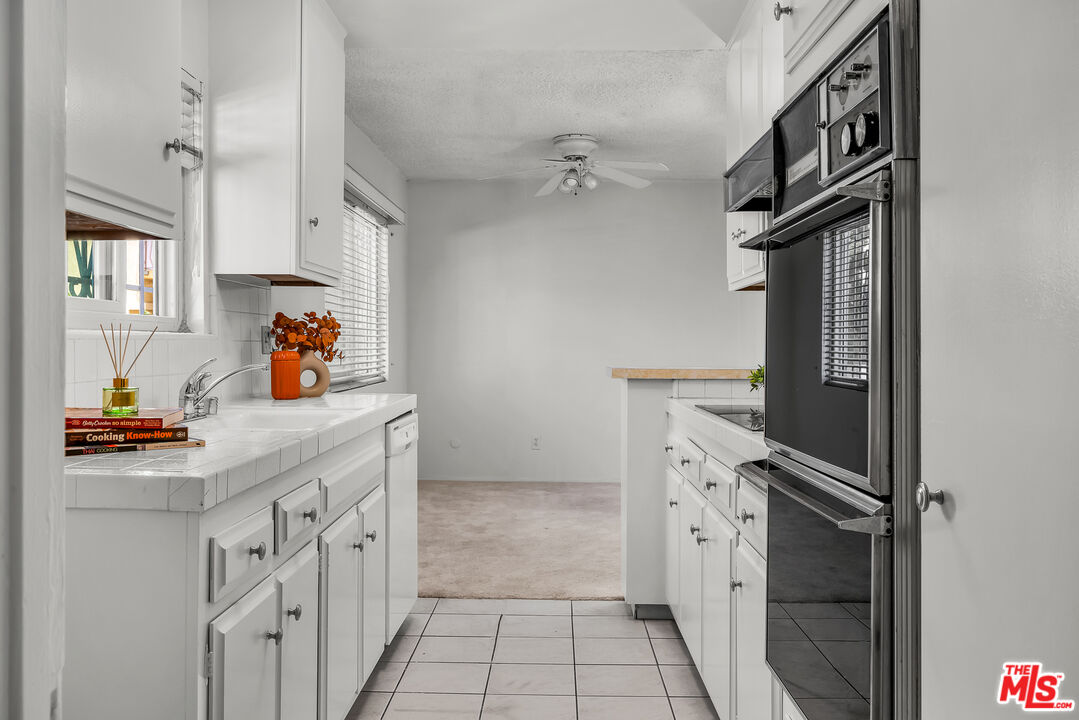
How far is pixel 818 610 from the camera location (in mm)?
1143

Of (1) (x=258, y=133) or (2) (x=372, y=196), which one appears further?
(2) (x=372, y=196)

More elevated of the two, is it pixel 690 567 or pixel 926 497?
pixel 926 497

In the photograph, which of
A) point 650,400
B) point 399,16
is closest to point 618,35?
point 399,16

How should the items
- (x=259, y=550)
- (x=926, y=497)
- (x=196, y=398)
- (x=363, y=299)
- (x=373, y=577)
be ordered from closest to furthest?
(x=926, y=497), (x=259, y=550), (x=196, y=398), (x=373, y=577), (x=363, y=299)

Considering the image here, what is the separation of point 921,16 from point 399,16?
8.14ft

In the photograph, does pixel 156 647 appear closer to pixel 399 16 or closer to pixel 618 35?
pixel 399 16

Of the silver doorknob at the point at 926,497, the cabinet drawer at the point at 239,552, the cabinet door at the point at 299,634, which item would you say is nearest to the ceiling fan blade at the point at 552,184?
the cabinet door at the point at 299,634

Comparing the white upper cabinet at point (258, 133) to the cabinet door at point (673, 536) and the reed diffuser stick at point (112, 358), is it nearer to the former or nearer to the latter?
the reed diffuser stick at point (112, 358)

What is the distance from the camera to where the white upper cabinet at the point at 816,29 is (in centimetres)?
103

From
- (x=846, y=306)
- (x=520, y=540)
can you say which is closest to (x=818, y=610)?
(x=846, y=306)

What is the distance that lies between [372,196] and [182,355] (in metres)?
2.62

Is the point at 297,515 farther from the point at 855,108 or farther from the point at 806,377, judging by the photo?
the point at 855,108

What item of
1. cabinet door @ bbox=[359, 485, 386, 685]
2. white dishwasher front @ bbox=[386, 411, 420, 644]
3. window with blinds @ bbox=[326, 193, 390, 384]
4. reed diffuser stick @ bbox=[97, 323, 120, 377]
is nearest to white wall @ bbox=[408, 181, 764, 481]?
window with blinds @ bbox=[326, 193, 390, 384]

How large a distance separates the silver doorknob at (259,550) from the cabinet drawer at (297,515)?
77 mm
